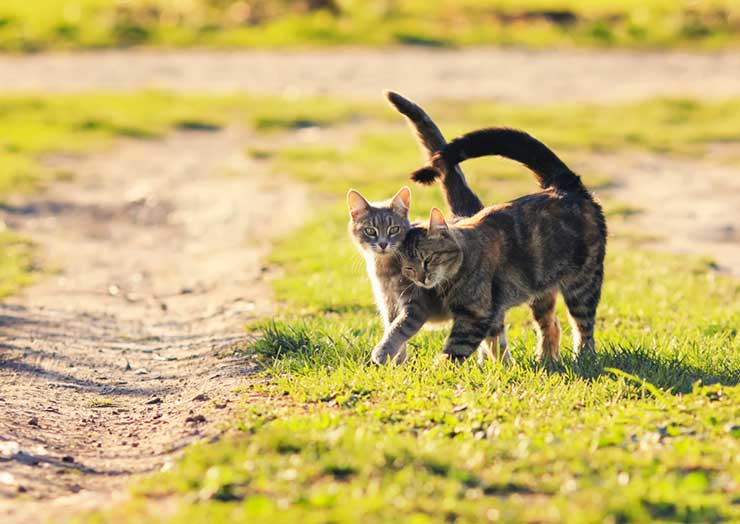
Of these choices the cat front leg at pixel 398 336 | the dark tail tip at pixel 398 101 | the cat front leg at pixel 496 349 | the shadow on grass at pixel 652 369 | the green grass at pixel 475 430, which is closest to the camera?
the green grass at pixel 475 430

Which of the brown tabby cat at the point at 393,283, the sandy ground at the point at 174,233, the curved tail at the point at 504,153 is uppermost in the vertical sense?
the curved tail at the point at 504,153

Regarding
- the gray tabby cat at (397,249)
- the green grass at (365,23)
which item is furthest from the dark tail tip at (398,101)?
the green grass at (365,23)

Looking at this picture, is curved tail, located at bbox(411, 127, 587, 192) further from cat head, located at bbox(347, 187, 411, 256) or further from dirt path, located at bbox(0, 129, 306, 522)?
dirt path, located at bbox(0, 129, 306, 522)

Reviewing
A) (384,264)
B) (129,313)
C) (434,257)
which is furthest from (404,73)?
(434,257)

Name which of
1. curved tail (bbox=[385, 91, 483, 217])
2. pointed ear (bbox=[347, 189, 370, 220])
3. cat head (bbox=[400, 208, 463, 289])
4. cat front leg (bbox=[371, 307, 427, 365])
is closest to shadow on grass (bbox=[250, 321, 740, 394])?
cat front leg (bbox=[371, 307, 427, 365])

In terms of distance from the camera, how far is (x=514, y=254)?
736 cm

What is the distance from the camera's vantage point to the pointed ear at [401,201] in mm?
7777

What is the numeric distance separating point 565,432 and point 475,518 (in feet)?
3.90

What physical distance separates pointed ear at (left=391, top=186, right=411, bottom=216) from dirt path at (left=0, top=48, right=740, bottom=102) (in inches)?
557

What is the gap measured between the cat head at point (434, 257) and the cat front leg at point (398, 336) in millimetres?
198

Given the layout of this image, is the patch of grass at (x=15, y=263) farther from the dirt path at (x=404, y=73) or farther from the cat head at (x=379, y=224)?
the dirt path at (x=404, y=73)

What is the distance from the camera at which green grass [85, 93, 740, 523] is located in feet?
15.5

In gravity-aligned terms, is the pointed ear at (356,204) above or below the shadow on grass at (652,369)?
above

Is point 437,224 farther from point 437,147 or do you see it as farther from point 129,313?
point 129,313
